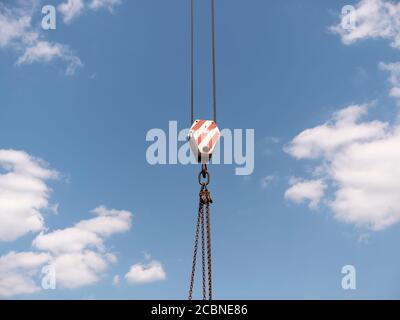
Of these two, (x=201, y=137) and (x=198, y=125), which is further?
(x=198, y=125)

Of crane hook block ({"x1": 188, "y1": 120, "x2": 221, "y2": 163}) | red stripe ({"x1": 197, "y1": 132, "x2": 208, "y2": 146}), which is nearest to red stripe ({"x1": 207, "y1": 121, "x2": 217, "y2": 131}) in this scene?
crane hook block ({"x1": 188, "y1": 120, "x2": 221, "y2": 163})

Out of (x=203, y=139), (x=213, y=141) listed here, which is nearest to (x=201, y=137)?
(x=203, y=139)

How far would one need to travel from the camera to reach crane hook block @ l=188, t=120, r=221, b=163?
11383mm

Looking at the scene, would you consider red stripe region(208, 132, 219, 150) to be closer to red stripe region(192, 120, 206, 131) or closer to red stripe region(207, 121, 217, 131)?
red stripe region(207, 121, 217, 131)

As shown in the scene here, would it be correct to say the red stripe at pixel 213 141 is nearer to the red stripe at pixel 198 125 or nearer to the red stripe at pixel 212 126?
the red stripe at pixel 212 126

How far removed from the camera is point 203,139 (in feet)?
37.6

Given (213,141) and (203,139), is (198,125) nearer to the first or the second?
(203,139)

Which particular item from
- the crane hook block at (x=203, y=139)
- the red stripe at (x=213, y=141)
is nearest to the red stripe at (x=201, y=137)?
the crane hook block at (x=203, y=139)

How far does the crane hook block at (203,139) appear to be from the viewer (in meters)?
11.4
